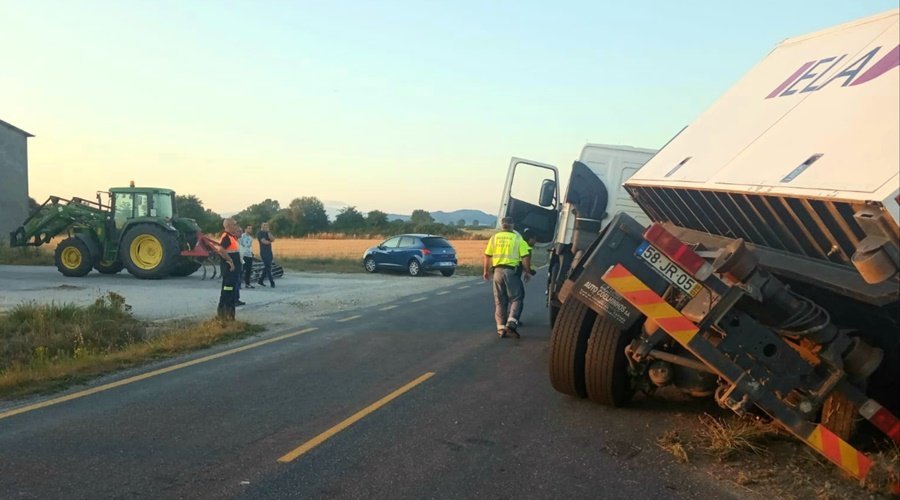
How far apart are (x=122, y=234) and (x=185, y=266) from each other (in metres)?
2.06

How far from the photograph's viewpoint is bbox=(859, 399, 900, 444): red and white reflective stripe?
4551mm

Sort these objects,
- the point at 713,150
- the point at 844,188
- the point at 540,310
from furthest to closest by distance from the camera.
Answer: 1. the point at 540,310
2. the point at 713,150
3. the point at 844,188

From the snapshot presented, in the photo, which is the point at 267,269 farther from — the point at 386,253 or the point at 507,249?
the point at 507,249

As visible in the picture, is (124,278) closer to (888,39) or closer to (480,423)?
(480,423)

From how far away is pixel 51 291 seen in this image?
17.8 meters

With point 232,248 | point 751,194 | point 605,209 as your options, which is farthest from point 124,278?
point 751,194

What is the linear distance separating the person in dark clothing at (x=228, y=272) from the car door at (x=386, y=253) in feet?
47.2

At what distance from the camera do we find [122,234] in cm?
2147

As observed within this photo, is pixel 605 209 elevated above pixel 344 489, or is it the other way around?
pixel 605 209

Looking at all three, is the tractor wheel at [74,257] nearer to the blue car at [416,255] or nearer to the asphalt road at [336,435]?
the blue car at [416,255]

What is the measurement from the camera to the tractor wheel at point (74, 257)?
21844mm

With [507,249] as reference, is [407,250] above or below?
below

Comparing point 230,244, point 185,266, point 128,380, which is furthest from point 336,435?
point 185,266

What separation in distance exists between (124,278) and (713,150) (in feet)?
65.1
